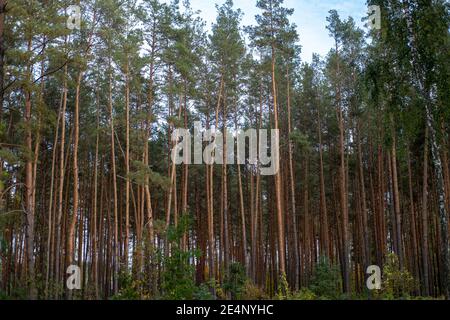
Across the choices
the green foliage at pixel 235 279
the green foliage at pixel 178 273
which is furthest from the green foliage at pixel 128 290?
the green foliage at pixel 235 279

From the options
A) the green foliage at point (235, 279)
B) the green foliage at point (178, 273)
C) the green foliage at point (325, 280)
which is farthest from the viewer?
the green foliage at point (325, 280)

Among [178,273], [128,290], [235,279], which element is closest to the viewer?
[178,273]

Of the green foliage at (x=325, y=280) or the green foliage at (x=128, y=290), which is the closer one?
the green foliage at (x=128, y=290)

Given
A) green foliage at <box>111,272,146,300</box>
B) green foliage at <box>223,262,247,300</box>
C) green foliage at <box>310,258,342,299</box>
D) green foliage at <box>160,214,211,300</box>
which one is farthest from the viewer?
green foliage at <box>310,258,342,299</box>

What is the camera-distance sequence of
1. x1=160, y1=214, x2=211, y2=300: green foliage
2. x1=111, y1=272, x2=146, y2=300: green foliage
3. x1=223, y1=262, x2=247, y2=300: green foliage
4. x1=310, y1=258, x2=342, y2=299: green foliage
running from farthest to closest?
x1=310, y1=258, x2=342, y2=299: green foliage
x1=223, y1=262, x2=247, y2=300: green foliage
x1=111, y1=272, x2=146, y2=300: green foliage
x1=160, y1=214, x2=211, y2=300: green foliage

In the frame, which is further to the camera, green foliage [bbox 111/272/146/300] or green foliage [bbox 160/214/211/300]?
green foliage [bbox 111/272/146/300]

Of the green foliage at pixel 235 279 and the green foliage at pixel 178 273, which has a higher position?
the green foliage at pixel 178 273

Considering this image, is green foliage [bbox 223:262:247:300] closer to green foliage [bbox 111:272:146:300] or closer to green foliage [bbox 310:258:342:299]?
green foliage [bbox 310:258:342:299]

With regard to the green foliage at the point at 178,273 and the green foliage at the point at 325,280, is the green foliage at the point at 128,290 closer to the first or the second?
the green foliage at the point at 178,273

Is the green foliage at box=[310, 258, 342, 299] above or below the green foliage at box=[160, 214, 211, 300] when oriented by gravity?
below

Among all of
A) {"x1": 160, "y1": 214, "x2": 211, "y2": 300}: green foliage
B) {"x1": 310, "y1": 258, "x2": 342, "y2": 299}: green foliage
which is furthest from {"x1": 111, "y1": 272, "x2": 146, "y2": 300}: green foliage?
{"x1": 310, "y1": 258, "x2": 342, "y2": 299}: green foliage

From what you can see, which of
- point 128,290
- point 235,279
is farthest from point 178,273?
point 235,279

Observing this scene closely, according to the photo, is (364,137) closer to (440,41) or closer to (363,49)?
(363,49)

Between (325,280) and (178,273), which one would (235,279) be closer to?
Result: (325,280)
